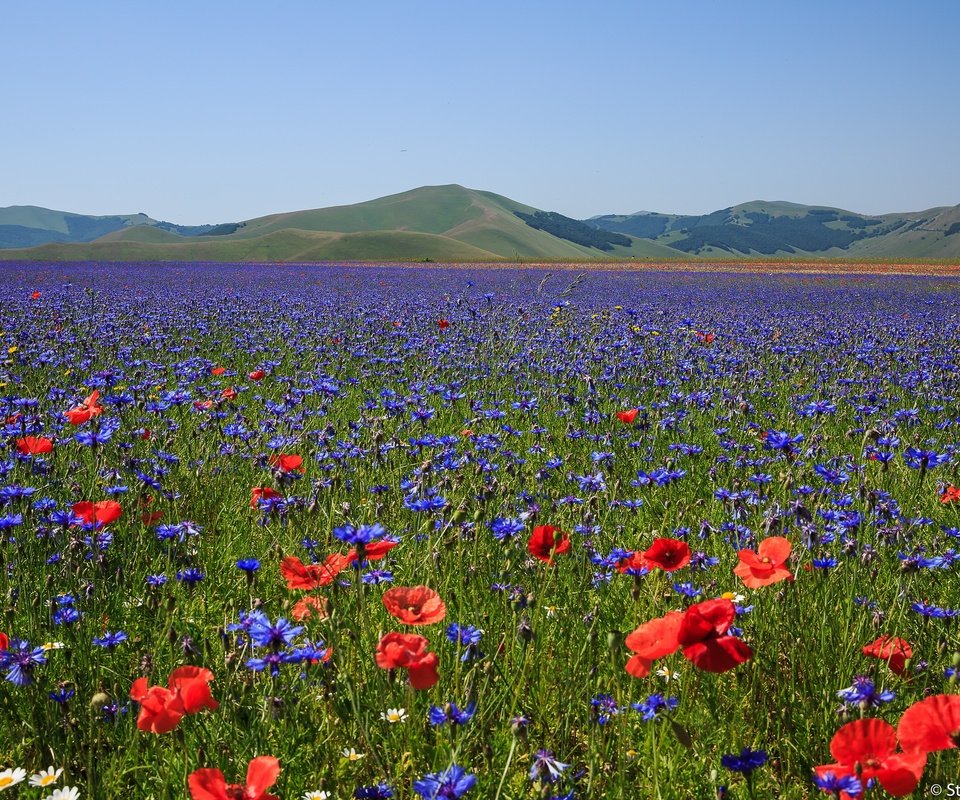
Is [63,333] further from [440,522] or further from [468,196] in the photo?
[468,196]

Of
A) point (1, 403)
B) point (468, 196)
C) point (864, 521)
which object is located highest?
point (468, 196)

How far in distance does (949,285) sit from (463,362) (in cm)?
2248

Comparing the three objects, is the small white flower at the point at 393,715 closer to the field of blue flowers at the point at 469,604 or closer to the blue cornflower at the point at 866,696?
the field of blue flowers at the point at 469,604

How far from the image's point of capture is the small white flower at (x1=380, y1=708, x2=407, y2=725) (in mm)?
1697

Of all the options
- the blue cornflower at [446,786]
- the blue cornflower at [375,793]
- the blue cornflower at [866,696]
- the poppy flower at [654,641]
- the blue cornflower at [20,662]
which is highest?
the poppy flower at [654,641]

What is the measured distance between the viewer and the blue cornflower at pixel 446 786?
1086 mm

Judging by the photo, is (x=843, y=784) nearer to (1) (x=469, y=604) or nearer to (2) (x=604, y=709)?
(2) (x=604, y=709)

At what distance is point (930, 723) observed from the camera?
3.47ft

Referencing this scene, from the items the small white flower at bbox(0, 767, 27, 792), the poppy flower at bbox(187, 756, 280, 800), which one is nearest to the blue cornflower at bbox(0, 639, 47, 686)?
the small white flower at bbox(0, 767, 27, 792)

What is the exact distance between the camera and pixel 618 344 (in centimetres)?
699

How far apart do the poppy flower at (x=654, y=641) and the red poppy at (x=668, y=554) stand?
0.43 metres

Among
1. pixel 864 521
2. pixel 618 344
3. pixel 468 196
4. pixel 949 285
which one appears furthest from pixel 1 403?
pixel 468 196

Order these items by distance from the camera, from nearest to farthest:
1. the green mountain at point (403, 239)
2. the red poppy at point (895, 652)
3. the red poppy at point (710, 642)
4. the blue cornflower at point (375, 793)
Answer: the red poppy at point (710, 642), the blue cornflower at point (375, 793), the red poppy at point (895, 652), the green mountain at point (403, 239)

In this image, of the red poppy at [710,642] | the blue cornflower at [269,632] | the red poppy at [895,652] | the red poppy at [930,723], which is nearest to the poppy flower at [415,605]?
the blue cornflower at [269,632]
